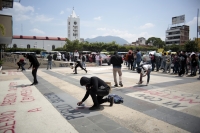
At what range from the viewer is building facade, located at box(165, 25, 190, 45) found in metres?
85.9

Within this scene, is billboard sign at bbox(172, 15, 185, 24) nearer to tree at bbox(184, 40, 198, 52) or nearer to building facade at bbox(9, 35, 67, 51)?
tree at bbox(184, 40, 198, 52)

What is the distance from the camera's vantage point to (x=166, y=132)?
337 cm

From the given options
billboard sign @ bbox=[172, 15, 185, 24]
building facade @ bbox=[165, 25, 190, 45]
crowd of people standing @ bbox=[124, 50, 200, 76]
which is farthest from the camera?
building facade @ bbox=[165, 25, 190, 45]

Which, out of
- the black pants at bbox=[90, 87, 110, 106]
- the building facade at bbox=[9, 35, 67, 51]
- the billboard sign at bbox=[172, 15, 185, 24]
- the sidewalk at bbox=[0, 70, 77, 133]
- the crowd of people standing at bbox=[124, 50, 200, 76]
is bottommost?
the sidewalk at bbox=[0, 70, 77, 133]

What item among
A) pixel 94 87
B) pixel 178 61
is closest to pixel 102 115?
pixel 94 87

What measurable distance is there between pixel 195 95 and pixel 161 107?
233 cm

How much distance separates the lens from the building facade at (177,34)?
282 ft

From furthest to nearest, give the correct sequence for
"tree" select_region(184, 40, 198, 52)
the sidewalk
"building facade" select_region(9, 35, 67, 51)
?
"building facade" select_region(9, 35, 67, 51) → "tree" select_region(184, 40, 198, 52) → the sidewalk

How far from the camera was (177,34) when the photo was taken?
86.5 m

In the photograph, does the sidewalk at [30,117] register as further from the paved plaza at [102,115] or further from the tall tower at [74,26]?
the tall tower at [74,26]

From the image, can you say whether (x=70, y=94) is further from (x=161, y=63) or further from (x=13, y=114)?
(x=161, y=63)

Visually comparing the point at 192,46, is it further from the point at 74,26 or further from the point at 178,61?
the point at 74,26

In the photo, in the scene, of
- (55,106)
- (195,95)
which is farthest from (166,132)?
(195,95)

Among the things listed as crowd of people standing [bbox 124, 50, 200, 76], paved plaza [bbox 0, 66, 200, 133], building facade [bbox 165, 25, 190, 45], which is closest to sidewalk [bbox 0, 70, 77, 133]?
paved plaza [bbox 0, 66, 200, 133]
